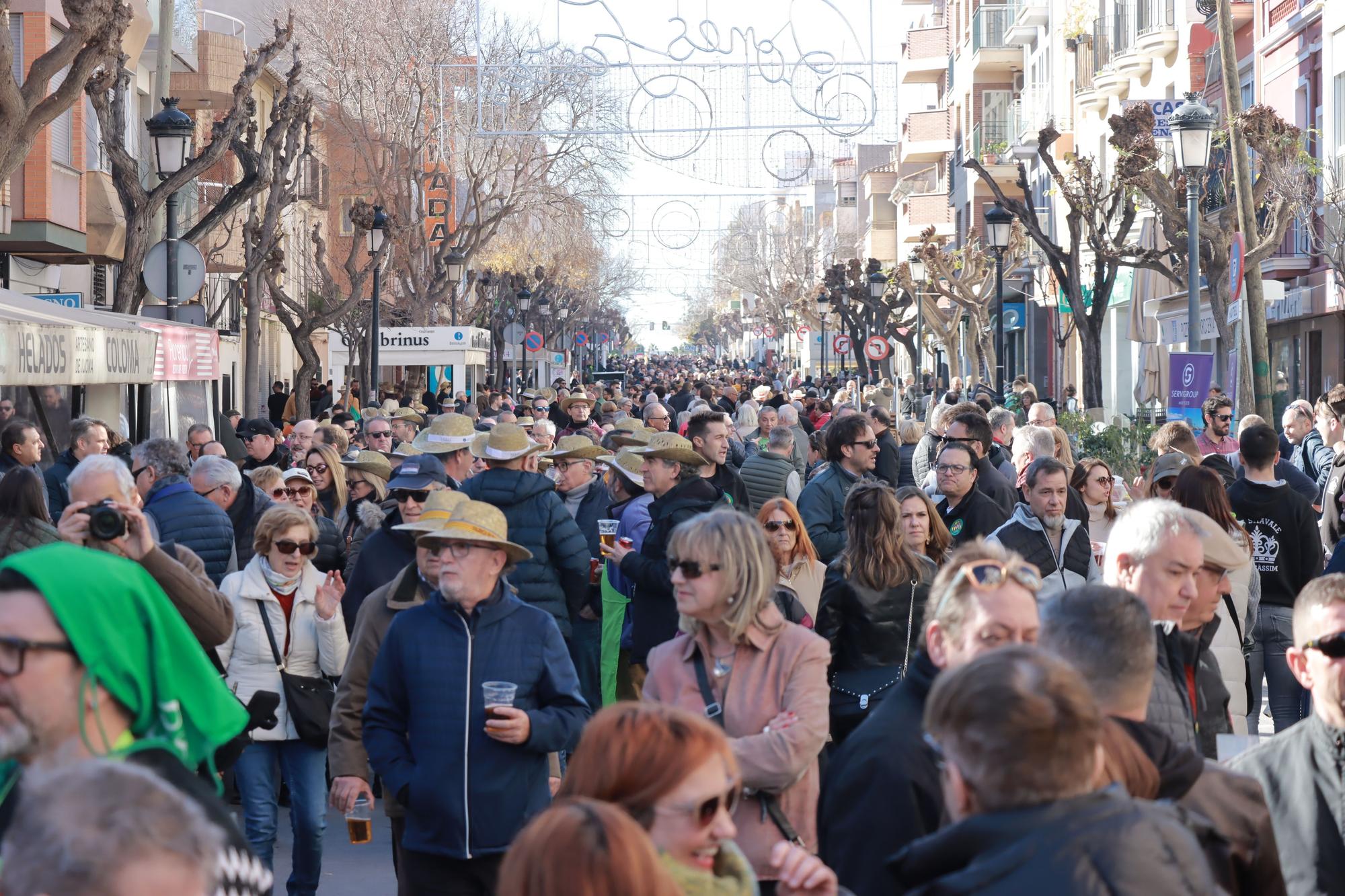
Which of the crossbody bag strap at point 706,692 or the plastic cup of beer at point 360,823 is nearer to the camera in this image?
the crossbody bag strap at point 706,692

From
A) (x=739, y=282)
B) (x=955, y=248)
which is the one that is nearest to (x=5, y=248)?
(x=955, y=248)

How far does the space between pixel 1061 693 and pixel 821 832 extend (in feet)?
4.35

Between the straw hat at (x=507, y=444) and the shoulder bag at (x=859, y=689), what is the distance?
9.37 feet

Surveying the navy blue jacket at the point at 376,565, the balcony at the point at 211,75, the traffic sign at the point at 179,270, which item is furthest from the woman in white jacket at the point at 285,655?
the balcony at the point at 211,75

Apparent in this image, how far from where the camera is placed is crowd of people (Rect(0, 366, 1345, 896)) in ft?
9.33

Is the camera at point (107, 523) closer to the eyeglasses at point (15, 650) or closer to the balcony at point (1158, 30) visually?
the eyeglasses at point (15, 650)

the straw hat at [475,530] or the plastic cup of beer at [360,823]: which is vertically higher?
the straw hat at [475,530]

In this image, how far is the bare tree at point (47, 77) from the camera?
43.4 ft

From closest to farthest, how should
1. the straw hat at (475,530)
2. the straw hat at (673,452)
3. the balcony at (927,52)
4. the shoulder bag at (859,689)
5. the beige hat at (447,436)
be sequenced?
the straw hat at (475,530) → the shoulder bag at (859,689) → the straw hat at (673,452) → the beige hat at (447,436) → the balcony at (927,52)

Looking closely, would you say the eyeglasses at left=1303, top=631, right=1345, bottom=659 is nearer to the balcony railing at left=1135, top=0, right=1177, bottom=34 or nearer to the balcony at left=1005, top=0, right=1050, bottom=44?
the balcony railing at left=1135, top=0, right=1177, bottom=34

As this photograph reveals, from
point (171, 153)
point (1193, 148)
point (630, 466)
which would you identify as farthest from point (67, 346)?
point (1193, 148)

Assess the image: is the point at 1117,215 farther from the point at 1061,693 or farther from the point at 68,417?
the point at 1061,693

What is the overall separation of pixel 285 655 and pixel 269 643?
91 mm

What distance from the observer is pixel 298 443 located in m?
14.7
